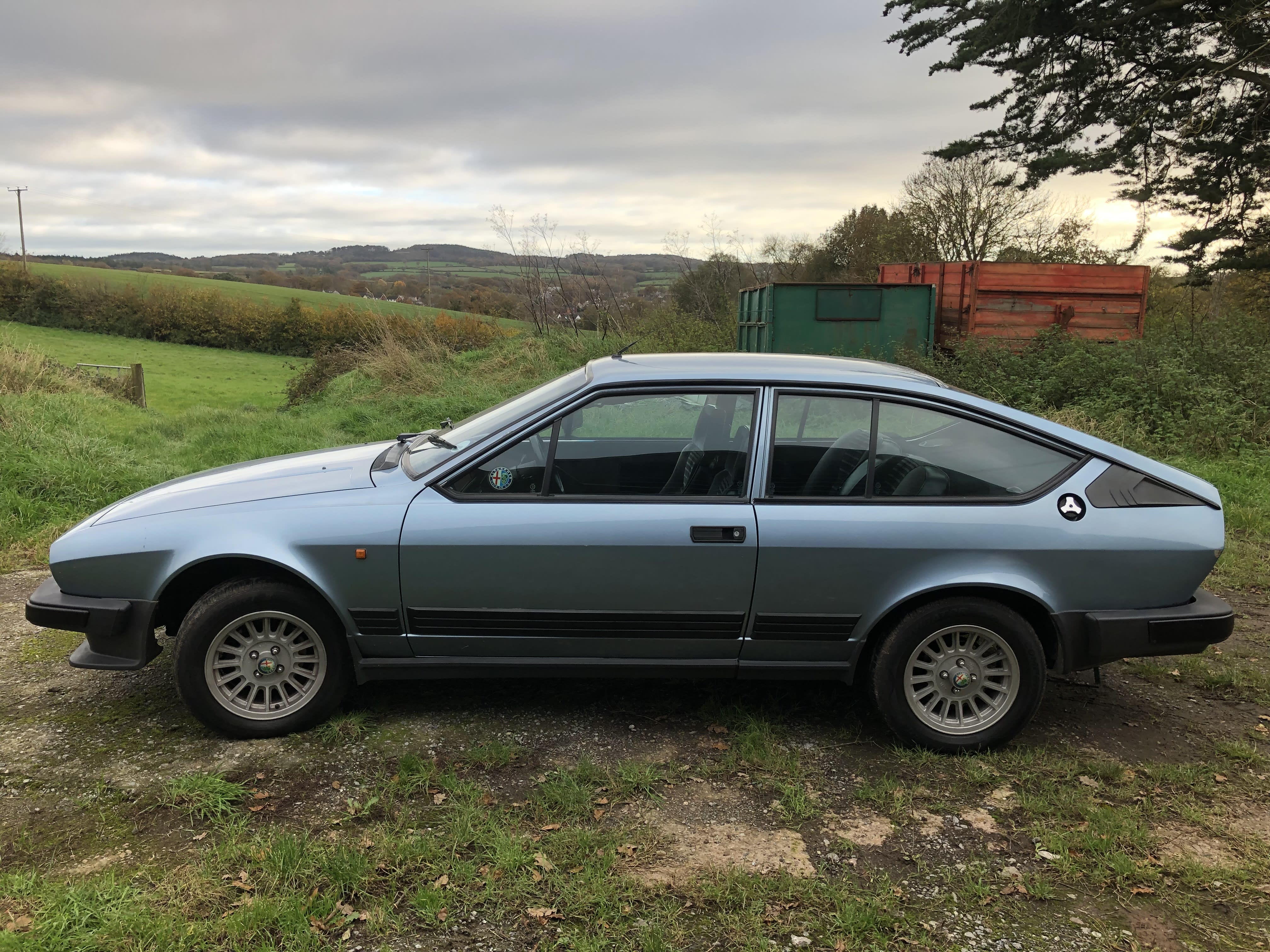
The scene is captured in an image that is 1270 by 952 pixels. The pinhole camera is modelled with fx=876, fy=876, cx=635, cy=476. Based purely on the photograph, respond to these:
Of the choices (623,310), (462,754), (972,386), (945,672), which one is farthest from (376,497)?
(623,310)

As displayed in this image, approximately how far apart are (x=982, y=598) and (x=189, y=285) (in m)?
53.8

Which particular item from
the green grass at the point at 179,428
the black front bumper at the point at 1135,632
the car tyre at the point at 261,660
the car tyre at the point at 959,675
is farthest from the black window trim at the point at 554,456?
the green grass at the point at 179,428

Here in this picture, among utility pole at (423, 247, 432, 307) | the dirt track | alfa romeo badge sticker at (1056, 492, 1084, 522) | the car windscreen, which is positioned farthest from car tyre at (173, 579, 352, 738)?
utility pole at (423, 247, 432, 307)

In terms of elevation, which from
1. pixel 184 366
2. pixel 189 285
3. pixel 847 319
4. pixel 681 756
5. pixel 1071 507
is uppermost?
pixel 189 285

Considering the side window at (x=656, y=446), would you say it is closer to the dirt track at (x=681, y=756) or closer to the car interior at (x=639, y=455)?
the car interior at (x=639, y=455)

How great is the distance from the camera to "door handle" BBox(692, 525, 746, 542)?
3502mm

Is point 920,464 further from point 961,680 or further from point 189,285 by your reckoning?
point 189,285

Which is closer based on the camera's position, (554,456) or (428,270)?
(554,456)

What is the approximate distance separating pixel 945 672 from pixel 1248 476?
724cm

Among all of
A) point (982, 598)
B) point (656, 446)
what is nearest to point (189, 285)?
point (656, 446)

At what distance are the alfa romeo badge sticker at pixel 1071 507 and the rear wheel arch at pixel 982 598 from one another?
36 centimetres

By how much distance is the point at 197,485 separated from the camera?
13.1ft

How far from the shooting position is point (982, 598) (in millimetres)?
3615

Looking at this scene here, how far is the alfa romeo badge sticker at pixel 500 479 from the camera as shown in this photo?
3.62m
